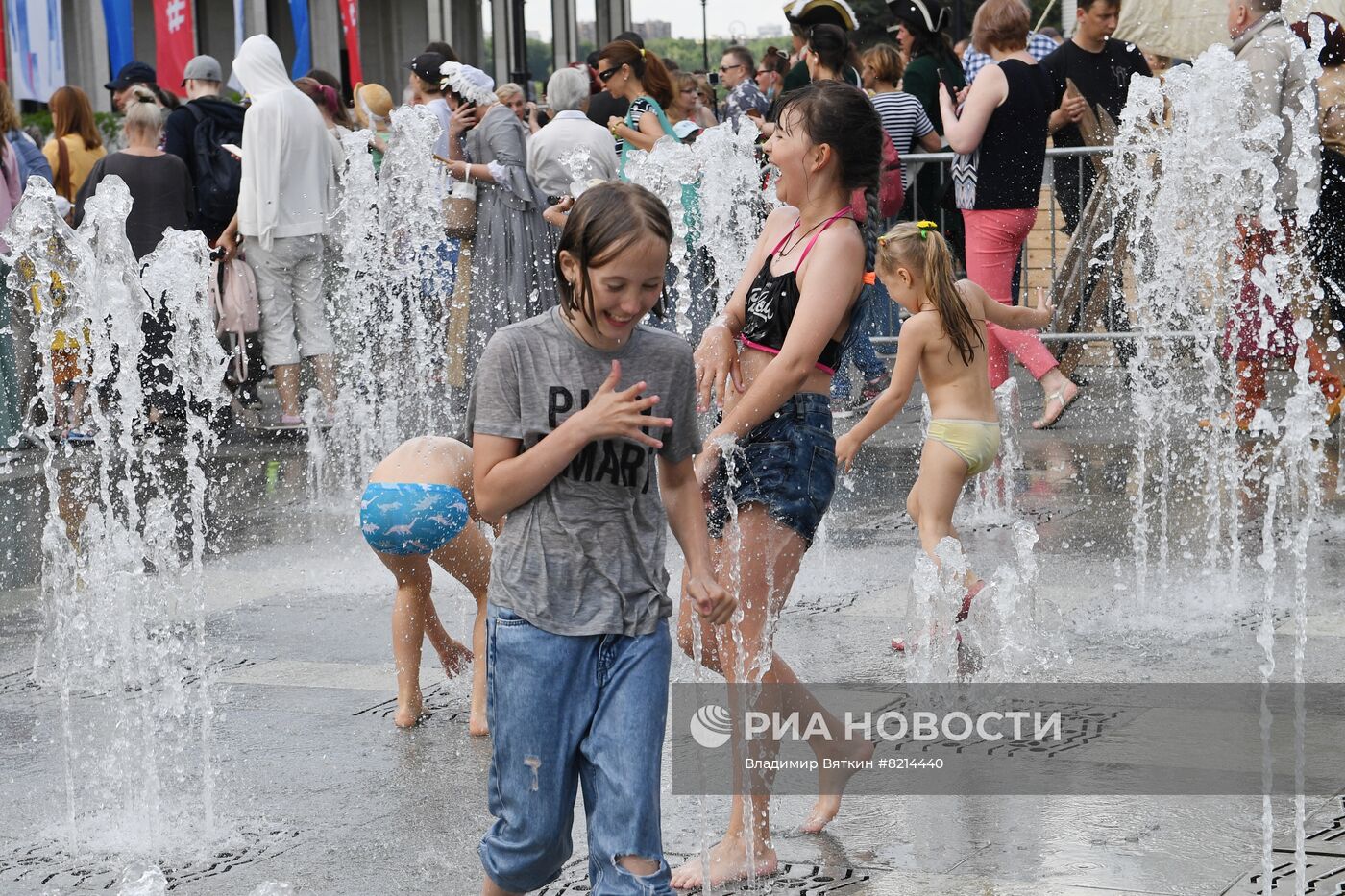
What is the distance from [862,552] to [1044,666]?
1.93 meters

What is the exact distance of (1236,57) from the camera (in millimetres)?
7984

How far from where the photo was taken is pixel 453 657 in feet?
16.6

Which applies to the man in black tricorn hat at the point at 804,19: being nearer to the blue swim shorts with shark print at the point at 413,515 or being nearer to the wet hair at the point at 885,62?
the wet hair at the point at 885,62

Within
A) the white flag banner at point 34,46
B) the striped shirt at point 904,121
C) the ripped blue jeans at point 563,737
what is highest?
the white flag banner at point 34,46

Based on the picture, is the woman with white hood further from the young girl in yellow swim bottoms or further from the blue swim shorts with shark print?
the blue swim shorts with shark print

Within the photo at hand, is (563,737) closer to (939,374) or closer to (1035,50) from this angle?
(939,374)

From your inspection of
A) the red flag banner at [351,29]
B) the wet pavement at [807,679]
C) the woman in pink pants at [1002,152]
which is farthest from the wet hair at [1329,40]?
the red flag banner at [351,29]

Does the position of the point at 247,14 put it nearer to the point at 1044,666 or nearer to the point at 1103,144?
the point at 1103,144

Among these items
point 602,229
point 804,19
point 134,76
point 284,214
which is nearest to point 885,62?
point 804,19

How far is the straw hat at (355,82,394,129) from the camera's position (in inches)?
496

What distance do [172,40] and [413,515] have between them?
913 inches

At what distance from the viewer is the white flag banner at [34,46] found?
21891mm

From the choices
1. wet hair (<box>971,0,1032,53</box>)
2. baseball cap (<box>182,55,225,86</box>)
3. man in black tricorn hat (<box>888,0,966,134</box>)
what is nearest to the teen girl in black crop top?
wet hair (<box>971,0,1032,53</box>)

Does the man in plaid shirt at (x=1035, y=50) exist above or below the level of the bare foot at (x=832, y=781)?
above
